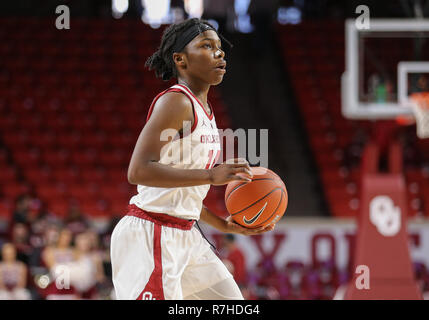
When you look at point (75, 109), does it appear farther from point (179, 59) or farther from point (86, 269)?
point (179, 59)

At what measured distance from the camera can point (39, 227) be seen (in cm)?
725

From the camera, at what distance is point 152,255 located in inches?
97.7

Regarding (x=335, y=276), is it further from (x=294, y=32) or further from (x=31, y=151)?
(x=294, y=32)

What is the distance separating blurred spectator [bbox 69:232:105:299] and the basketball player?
319 centimetres

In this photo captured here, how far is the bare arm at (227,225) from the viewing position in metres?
2.82

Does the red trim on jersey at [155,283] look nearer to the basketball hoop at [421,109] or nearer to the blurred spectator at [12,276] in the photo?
the blurred spectator at [12,276]

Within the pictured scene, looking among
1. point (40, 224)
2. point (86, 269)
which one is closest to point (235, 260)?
point (86, 269)

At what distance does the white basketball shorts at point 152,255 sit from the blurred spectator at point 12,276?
364 cm

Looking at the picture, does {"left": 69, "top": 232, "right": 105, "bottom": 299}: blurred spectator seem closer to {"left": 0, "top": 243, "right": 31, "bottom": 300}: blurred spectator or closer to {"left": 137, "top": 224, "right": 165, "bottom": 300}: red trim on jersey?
{"left": 0, "top": 243, "right": 31, "bottom": 300}: blurred spectator

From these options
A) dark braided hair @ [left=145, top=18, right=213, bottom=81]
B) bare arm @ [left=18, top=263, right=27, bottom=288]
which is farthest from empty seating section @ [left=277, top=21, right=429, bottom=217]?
dark braided hair @ [left=145, top=18, right=213, bottom=81]

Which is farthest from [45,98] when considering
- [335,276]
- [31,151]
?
[335,276]

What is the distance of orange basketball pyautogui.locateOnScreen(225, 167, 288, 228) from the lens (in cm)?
270

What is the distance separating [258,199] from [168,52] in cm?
69
